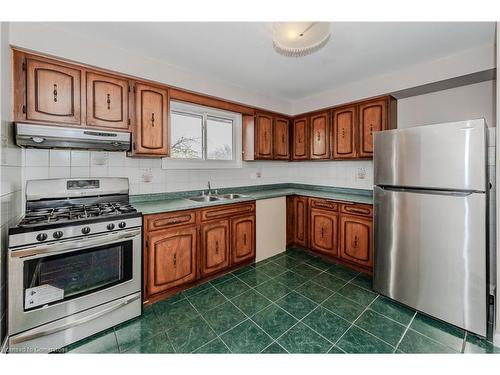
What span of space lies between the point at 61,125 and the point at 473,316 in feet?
11.8

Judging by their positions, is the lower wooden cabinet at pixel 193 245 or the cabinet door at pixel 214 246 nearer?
the lower wooden cabinet at pixel 193 245

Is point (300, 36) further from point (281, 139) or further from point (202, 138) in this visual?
point (281, 139)

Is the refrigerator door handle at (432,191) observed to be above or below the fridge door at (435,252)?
above

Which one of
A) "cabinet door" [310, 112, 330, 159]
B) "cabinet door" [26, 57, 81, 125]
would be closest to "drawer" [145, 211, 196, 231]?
"cabinet door" [26, 57, 81, 125]

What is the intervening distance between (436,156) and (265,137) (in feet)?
7.10

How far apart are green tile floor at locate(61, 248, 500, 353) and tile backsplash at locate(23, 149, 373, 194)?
4.26 feet

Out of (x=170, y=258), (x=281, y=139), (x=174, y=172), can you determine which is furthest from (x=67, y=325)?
(x=281, y=139)

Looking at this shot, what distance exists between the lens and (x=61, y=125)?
6.06ft

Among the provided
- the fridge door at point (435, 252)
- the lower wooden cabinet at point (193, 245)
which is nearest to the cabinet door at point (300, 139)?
the lower wooden cabinet at point (193, 245)

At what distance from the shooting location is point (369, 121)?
2.86 metres

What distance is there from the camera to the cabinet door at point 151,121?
88.2 inches

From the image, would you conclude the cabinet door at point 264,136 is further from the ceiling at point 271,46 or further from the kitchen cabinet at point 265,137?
the ceiling at point 271,46

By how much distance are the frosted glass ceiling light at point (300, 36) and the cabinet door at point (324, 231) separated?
7.14ft
